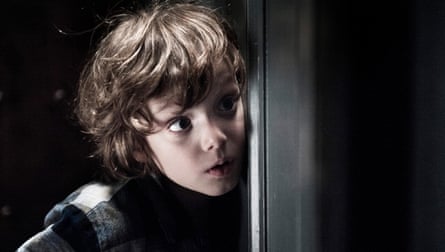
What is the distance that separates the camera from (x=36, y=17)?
1.88 feet

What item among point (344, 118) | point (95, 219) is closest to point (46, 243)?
point (95, 219)

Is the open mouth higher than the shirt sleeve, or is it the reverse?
the open mouth

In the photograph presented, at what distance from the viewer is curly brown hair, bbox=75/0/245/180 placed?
0.54m

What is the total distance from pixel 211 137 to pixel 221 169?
0.04 meters

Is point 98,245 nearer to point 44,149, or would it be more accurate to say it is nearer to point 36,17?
point 44,149

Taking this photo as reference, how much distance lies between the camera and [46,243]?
573 mm

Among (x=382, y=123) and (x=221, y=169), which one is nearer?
(x=382, y=123)

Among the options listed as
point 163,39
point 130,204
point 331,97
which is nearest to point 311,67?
point 331,97

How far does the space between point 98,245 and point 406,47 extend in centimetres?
40

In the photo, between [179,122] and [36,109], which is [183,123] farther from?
[36,109]

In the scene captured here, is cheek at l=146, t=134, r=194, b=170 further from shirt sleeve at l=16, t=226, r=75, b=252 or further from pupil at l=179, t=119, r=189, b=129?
shirt sleeve at l=16, t=226, r=75, b=252

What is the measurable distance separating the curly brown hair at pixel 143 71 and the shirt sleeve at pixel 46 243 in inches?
3.7

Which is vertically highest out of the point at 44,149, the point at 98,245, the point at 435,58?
the point at 435,58

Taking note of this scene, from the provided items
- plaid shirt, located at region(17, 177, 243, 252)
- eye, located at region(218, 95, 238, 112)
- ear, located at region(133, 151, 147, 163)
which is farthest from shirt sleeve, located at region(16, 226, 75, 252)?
eye, located at region(218, 95, 238, 112)
